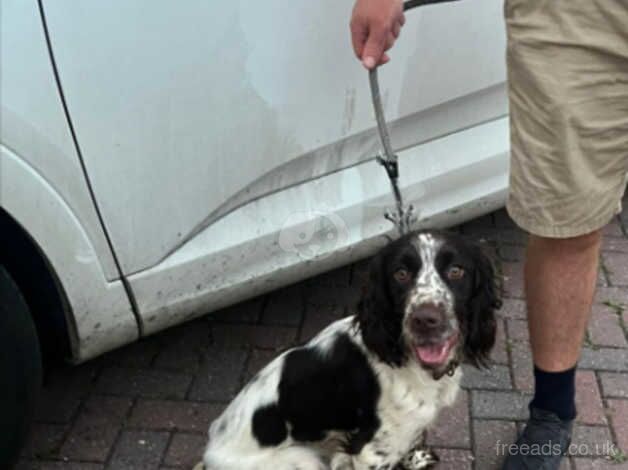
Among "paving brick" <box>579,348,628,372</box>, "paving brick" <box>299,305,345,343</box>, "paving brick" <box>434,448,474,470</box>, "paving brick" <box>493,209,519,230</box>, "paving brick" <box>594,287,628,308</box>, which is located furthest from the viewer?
"paving brick" <box>493,209,519,230</box>

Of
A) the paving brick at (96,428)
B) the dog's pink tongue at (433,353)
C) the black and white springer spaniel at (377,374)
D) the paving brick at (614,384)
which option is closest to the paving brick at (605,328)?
the paving brick at (614,384)

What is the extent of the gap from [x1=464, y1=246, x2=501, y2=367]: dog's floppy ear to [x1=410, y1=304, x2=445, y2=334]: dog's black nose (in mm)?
180

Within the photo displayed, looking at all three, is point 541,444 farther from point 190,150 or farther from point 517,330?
point 190,150

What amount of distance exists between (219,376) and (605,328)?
151 cm

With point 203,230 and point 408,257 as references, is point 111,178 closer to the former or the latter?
point 203,230

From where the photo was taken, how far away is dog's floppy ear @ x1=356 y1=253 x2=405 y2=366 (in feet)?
8.55

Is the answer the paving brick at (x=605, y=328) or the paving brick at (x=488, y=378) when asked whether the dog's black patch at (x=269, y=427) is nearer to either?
the paving brick at (x=488, y=378)

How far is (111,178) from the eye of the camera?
8.45 ft

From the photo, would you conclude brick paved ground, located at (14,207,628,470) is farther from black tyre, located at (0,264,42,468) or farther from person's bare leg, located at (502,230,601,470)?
black tyre, located at (0,264,42,468)

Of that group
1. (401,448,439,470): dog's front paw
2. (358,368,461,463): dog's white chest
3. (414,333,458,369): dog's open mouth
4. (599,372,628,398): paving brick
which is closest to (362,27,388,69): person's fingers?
(414,333,458,369): dog's open mouth

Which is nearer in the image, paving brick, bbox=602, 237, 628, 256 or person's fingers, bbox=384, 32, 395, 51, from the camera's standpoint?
person's fingers, bbox=384, 32, 395, 51

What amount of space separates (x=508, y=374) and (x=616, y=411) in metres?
0.40

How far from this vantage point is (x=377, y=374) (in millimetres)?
2723

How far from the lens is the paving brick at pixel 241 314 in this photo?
12.5 feet
